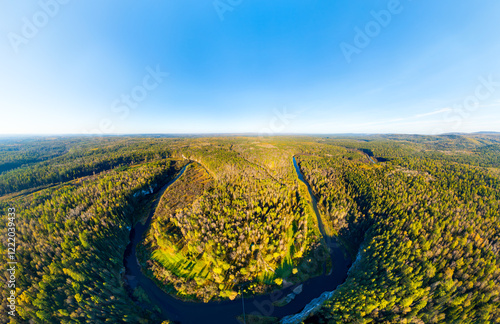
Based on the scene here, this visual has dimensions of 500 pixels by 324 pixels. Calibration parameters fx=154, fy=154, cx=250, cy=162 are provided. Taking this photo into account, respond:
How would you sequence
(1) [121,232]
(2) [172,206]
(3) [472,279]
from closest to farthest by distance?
1. (3) [472,279]
2. (1) [121,232]
3. (2) [172,206]

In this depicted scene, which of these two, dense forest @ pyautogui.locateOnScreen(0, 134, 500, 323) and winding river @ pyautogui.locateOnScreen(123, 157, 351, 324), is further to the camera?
winding river @ pyautogui.locateOnScreen(123, 157, 351, 324)

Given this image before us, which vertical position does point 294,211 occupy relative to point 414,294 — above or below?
above

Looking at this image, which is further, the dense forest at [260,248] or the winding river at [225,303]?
the winding river at [225,303]

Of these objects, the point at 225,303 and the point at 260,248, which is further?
the point at 260,248

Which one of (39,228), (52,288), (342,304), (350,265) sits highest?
(39,228)

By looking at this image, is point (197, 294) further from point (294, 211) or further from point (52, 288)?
point (294, 211)

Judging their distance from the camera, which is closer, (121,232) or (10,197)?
(121,232)

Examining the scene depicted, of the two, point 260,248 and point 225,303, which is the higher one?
point 260,248

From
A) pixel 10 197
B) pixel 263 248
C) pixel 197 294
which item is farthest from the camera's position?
pixel 10 197

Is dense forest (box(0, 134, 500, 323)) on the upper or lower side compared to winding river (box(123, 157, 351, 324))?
upper

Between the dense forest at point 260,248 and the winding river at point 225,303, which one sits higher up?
the dense forest at point 260,248

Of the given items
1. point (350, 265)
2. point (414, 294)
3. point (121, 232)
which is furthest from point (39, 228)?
point (414, 294)
